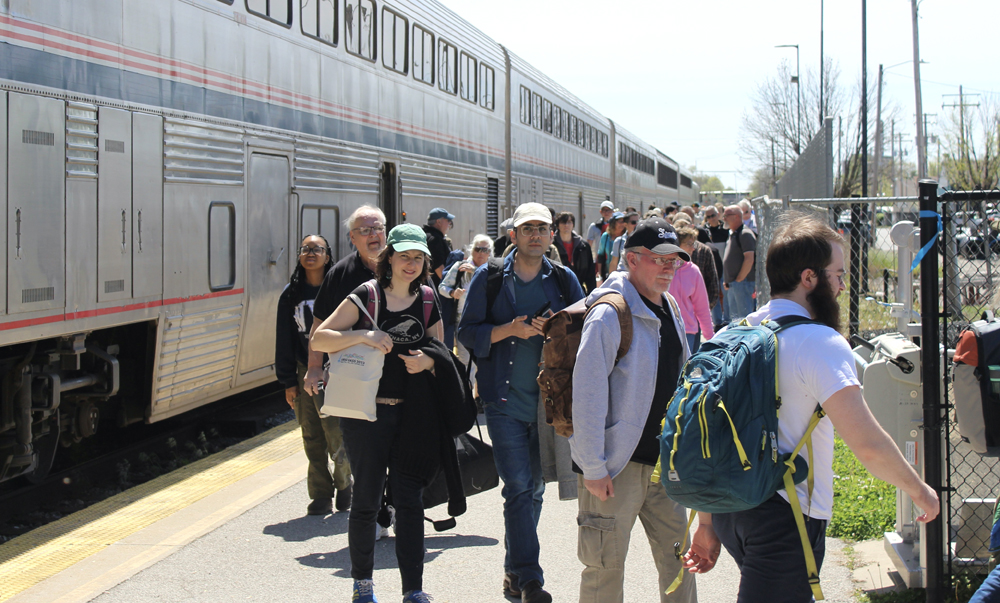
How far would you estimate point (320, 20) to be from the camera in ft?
30.3

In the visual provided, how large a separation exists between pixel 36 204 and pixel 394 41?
6307 mm

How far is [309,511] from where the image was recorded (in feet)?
19.2

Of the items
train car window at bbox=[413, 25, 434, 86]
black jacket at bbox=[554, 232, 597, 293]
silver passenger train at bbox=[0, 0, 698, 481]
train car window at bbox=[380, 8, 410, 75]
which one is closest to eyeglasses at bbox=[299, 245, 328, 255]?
silver passenger train at bbox=[0, 0, 698, 481]

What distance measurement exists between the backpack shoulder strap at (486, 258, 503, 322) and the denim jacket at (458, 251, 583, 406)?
2 cm

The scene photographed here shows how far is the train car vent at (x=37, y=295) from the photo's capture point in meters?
5.49

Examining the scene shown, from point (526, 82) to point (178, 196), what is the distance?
12.4 metres

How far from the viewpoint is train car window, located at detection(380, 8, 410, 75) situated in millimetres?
10906

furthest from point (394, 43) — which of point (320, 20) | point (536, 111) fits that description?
point (536, 111)

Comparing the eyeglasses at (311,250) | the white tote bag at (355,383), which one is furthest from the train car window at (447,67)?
the white tote bag at (355,383)

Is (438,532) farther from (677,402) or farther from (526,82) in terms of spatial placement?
(526,82)

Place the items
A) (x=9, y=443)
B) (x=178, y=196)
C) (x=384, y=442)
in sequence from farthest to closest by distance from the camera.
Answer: (x=178, y=196) < (x=9, y=443) < (x=384, y=442)

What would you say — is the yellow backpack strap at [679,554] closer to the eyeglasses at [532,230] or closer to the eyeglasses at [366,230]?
the eyeglasses at [532,230]

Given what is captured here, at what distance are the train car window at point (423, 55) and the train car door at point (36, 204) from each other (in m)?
6.63

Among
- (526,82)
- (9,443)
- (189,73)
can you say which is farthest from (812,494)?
(526,82)
